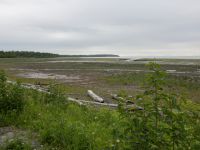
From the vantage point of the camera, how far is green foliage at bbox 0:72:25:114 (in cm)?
862

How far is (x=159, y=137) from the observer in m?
4.41

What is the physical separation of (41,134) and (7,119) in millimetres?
1451

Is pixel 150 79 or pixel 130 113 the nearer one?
pixel 150 79

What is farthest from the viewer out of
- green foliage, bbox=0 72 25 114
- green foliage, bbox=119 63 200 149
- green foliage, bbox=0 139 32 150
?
green foliage, bbox=0 72 25 114

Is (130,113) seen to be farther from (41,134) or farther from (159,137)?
(41,134)

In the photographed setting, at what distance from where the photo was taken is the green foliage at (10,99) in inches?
339

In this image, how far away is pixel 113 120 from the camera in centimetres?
955

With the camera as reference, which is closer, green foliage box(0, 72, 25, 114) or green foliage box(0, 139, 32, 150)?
green foliage box(0, 139, 32, 150)

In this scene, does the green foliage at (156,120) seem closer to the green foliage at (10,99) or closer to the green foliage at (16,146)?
the green foliage at (16,146)

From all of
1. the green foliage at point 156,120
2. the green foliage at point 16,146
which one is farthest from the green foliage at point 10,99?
the green foliage at point 156,120

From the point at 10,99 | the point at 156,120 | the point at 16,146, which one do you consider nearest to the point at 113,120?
the point at 10,99

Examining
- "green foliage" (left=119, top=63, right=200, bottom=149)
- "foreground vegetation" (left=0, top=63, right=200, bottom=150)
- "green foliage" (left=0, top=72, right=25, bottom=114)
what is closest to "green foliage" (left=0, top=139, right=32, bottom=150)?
"foreground vegetation" (left=0, top=63, right=200, bottom=150)

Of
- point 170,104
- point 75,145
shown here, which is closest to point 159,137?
point 170,104

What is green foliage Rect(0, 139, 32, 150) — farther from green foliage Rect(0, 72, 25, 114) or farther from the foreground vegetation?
green foliage Rect(0, 72, 25, 114)
